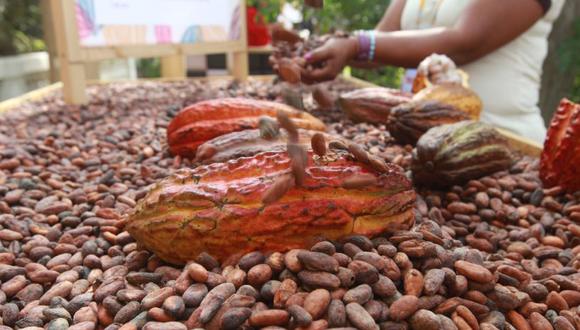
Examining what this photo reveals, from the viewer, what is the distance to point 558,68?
3938 mm

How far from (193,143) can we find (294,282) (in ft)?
2.74

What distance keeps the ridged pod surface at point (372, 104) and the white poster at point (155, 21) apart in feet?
4.38

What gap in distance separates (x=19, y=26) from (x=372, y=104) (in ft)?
21.1

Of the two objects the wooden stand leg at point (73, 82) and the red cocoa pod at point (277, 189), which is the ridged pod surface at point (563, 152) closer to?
the red cocoa pod at point (277, 189)

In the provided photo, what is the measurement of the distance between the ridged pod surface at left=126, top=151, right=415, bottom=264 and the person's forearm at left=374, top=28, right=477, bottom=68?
147 cm

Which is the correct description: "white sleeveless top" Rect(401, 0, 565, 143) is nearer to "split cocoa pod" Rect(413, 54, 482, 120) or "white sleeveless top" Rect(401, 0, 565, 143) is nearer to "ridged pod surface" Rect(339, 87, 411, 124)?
"split cocoa pod" Rect(413, 54, 482, 120)

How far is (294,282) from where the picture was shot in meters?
0.76

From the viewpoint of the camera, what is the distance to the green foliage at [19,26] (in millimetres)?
5902

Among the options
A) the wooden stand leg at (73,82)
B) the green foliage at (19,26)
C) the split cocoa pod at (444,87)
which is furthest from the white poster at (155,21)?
the green foliage at (19,26)

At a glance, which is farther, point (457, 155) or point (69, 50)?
point (69, 50)

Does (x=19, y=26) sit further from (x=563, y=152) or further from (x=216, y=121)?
(x=563, y=152)

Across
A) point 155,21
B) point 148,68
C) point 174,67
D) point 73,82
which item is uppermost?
point 155,21

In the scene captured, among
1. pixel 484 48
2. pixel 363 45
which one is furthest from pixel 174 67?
pixel 484 48

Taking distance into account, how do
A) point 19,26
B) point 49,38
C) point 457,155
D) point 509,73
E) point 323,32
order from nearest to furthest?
1. point 457,155
2. point 509,73
3. point 323,32
4. point 49,38
5. point 19,26
